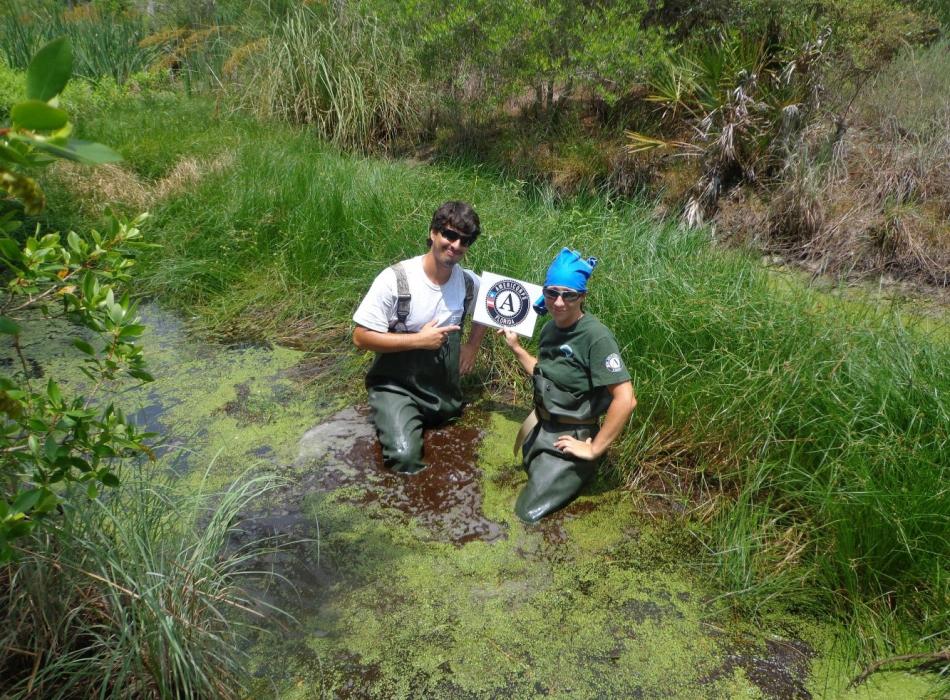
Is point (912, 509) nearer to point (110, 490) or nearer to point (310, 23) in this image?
point (110, 490)

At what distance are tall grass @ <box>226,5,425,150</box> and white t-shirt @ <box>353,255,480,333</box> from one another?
15.0ft

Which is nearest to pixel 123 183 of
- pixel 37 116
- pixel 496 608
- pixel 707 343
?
pixel 707 343

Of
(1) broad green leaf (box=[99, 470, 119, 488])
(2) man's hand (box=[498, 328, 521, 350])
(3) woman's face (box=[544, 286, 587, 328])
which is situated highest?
(1) broad green leaf (box=[99, 470, 119, 488])

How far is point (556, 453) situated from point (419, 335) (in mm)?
881

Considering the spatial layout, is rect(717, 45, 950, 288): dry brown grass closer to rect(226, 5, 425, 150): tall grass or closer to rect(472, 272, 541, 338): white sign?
rect(472, 272, 541, 338): white sign

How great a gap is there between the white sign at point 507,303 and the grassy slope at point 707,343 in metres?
0.68

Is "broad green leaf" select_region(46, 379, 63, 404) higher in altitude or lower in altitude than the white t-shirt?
higher

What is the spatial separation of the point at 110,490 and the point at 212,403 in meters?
1.79

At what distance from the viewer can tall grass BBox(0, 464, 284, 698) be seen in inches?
82.1

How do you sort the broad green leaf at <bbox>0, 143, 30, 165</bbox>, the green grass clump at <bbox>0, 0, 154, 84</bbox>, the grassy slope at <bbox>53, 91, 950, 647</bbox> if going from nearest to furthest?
the broad green leaf at <bbox>0, 143, 30, 165</bbox> < the grassy slope at <bbox>53, 91, 950, 647</bbox> < the green grass clump at <bbox>0, 0, 154, 84</bbox>

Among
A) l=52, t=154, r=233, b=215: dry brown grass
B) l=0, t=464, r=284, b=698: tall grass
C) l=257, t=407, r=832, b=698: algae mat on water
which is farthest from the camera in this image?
l=52, t=154, r=233, b=215: dry brown grass

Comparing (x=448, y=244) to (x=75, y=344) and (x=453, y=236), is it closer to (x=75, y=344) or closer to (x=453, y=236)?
(x=453, y=236)


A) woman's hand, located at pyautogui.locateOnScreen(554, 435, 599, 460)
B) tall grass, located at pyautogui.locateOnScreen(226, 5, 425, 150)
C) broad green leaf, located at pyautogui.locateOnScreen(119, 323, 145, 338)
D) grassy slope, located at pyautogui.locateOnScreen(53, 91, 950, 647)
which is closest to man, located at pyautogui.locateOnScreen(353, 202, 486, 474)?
woman's hand, located at pyautogui.locateOnScreen(554, 435, 599, 460)

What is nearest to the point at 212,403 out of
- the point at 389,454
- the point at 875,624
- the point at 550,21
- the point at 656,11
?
the point at 389,454
